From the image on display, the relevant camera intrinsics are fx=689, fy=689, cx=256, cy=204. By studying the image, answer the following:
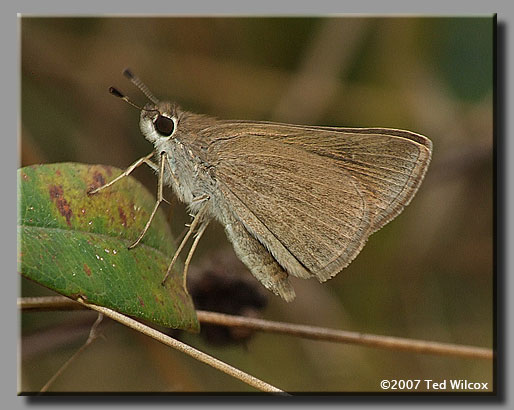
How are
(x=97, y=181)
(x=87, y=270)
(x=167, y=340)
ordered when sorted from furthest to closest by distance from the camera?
(x=97, y=181), (x=167, y=340), (x=87, y=270)

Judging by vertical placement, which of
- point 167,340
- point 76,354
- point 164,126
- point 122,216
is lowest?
point 76,354

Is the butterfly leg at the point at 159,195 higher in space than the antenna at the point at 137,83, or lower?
lower

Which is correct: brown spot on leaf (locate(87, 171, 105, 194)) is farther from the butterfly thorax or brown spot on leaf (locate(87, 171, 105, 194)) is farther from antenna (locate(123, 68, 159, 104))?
antenna (locate(123, 68, 159, 104))

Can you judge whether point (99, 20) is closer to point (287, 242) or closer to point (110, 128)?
point (110, 128)

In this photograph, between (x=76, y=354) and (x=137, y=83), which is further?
(x=76, y=354)

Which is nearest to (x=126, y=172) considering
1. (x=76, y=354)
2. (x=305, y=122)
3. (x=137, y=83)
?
(x=137, y=83)

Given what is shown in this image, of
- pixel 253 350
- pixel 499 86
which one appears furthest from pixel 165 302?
pixel 499 86

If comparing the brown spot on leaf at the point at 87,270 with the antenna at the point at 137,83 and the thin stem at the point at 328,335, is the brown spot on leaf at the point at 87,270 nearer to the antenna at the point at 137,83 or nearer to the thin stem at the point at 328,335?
the thin stem at the point at 328,335

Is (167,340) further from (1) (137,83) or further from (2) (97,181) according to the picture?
(1) (137,83)

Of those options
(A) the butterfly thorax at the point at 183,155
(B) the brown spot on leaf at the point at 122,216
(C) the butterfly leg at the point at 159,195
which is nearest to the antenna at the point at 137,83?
(A) the butterfly thorax at the point at 183,155
